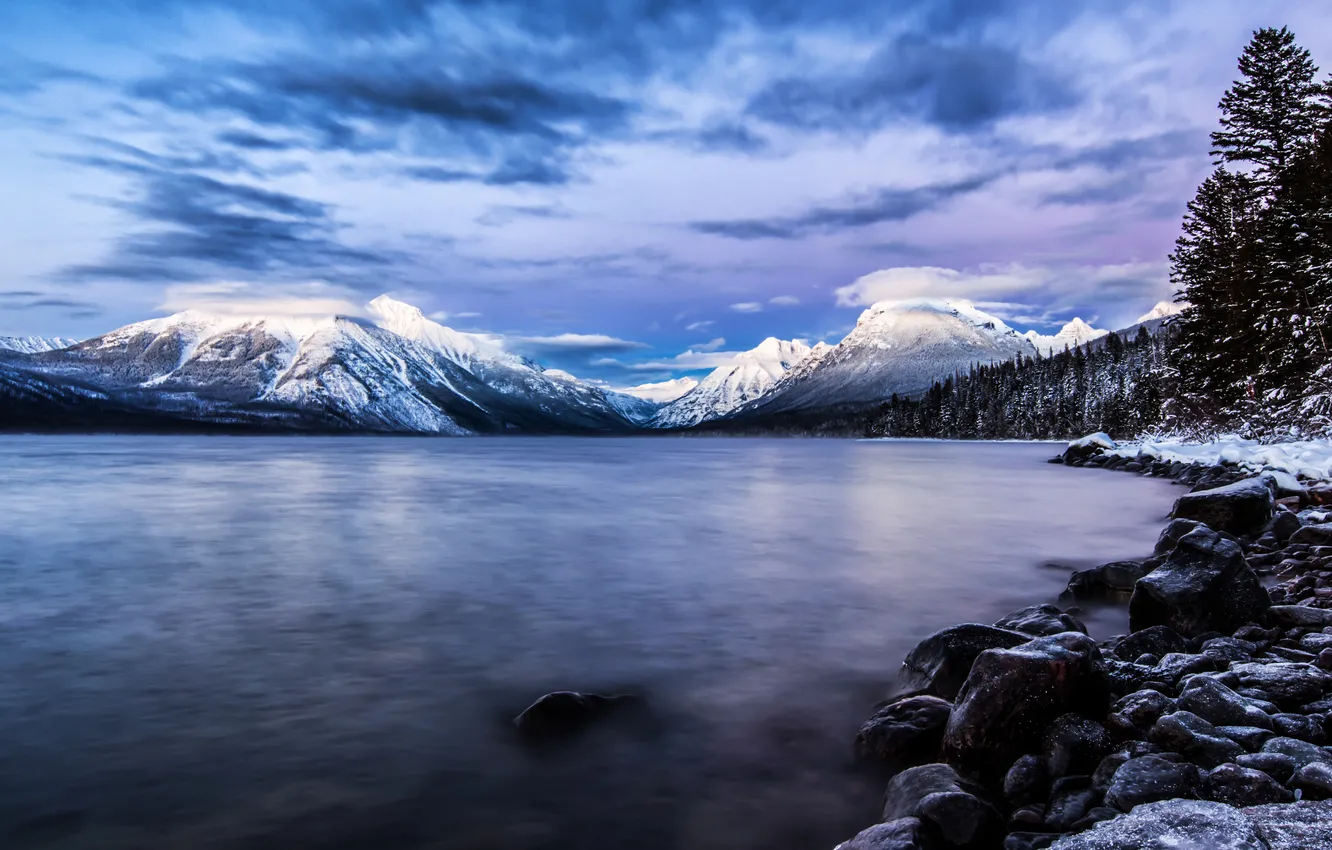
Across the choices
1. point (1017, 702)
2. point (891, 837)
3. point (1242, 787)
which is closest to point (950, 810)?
point (891, 837)

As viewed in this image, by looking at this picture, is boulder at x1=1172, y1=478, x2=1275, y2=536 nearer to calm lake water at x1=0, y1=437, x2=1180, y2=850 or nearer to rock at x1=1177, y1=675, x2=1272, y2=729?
calm lake water at x1=0, y1=437, x2=1180, y2=850

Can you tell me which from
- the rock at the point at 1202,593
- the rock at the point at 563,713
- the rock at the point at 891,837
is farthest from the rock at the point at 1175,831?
the rock at the point at 1202,593

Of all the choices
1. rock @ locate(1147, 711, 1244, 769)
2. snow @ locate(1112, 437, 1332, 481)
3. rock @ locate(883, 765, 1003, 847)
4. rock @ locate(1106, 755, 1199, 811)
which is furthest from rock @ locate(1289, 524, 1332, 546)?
rock @ locate(883, 765, 1003, 847)

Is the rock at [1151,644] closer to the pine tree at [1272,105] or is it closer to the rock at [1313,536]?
the rock at [1313,536]

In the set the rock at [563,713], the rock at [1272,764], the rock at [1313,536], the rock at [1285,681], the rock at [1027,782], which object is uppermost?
the rock at [1313,536]

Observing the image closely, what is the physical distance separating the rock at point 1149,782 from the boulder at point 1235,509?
15.0 meters

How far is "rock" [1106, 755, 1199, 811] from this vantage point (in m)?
5.86

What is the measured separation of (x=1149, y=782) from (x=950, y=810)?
1.52 m

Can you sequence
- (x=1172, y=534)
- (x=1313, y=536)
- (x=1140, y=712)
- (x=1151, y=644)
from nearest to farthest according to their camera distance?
(x=1140, y=712)
(x=1151, y=644)
(x=1172, y=534)
(x=1313, y=536)

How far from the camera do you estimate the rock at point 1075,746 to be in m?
6.86

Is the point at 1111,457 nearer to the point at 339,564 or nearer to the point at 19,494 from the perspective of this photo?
the point at 339,564

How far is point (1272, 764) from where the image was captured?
19.9ft

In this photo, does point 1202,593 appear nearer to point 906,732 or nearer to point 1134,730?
point 1134,730

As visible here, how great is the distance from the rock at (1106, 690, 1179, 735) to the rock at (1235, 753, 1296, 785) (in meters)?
0.89
